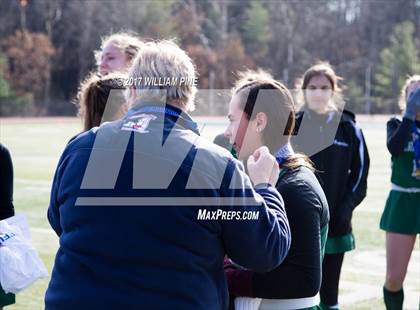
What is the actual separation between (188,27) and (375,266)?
59.5 metres

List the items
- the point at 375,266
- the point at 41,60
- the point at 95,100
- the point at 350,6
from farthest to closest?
the point at 350,6 → the point at 41,60 → the point at 375,266 → the point at 95,100

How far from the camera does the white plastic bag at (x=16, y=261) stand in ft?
11.8

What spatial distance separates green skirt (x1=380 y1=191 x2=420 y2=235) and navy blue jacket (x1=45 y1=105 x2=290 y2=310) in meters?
3.08

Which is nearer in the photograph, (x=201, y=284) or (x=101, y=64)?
(x=201, y=284)

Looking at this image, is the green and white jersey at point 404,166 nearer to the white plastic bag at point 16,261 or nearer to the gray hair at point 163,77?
the white plastic bag at point 16,261

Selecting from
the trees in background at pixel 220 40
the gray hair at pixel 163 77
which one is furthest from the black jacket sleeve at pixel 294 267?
the trees in background at pixel 220 40

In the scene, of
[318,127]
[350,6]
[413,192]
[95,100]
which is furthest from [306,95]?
[350,6]

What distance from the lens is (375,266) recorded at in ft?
24.2

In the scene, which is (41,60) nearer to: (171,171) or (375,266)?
(375,266)

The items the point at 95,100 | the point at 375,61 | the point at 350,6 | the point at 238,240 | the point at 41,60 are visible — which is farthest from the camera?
the point at 350,6

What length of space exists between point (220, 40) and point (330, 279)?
208 ft

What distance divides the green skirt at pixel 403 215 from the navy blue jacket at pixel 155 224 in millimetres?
3079

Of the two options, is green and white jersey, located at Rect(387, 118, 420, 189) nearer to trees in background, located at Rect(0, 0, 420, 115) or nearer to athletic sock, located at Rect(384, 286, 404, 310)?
athletic sock, located at Rect(384, 286, 404, 310)

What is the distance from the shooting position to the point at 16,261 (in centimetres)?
362
